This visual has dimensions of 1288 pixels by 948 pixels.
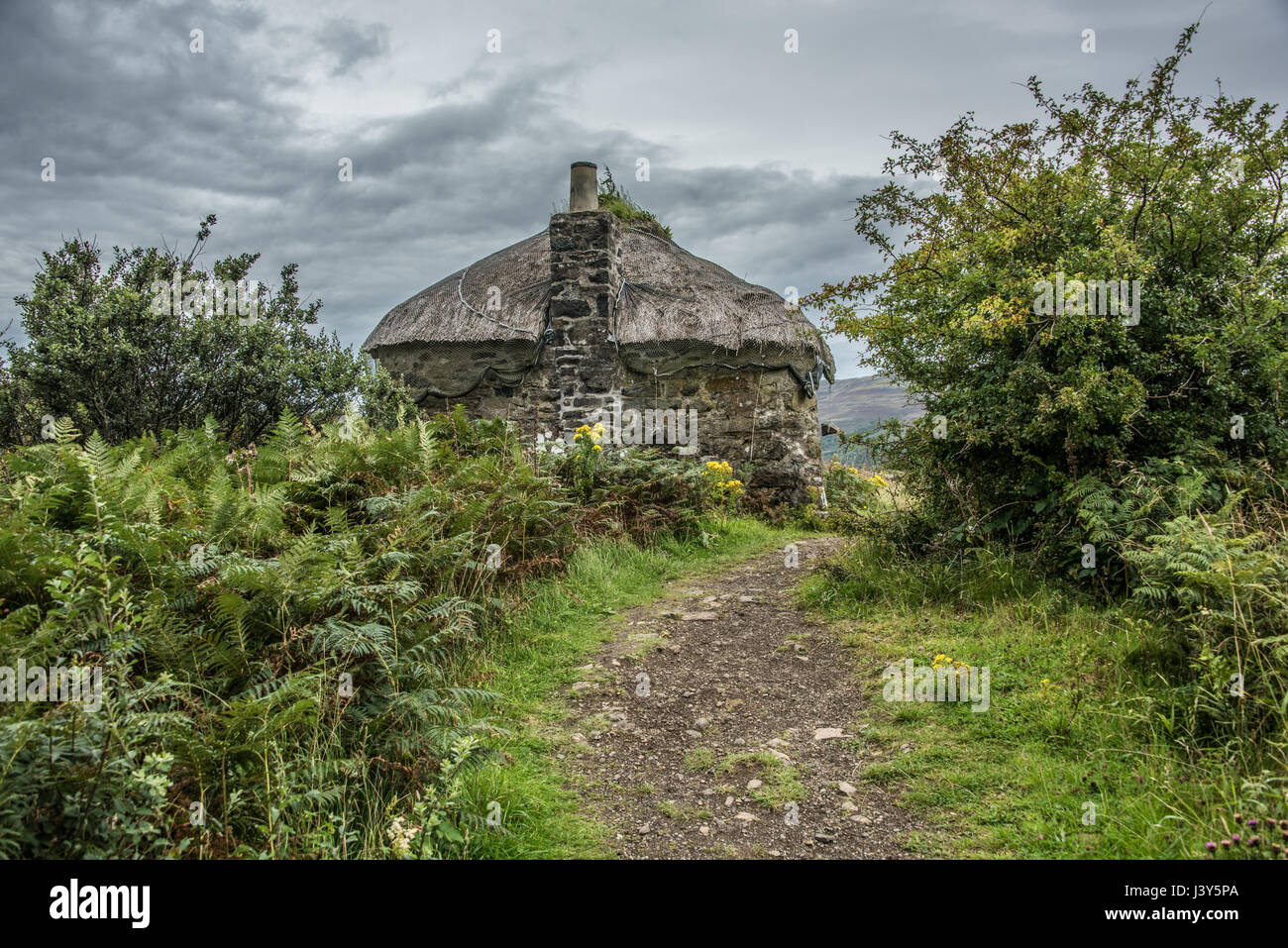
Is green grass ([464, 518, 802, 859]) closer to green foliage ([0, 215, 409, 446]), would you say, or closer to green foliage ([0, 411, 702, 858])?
green foliage ([0, 411, 702, 858])

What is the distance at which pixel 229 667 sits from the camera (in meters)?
3.28

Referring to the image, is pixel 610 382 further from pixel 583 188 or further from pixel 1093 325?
pixel 1093 325

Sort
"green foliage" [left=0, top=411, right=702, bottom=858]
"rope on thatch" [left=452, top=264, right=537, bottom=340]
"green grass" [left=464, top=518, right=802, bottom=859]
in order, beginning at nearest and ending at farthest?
"green foliage" [left=0, top=411, right=702, bottom=858] → "green grass" [left=464, top=518, right=802, bottom=859] → "rope on thatch" [left=452, top=264, right=537, bottom=340]

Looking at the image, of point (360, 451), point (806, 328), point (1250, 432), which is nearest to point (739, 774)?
point (360, 451)

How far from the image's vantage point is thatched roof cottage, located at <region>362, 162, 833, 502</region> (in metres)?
11.1

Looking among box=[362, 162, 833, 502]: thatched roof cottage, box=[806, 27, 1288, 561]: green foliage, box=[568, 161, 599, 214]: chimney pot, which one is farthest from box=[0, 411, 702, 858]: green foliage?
box=[568, 161, 599, 214]: chimney pot

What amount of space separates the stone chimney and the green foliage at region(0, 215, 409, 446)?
3138mm

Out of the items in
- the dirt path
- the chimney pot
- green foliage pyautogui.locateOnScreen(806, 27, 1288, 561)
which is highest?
the chimney pot

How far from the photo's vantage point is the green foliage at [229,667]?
7.95 feet

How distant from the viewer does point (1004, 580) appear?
5391 millimetres

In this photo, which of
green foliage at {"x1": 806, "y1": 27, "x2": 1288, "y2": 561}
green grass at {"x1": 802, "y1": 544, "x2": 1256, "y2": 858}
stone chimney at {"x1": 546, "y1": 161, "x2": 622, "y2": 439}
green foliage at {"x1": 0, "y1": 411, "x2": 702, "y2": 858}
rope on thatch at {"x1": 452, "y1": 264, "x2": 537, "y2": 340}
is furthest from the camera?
rope on thatch at {"x1": 452, "y1": 264, "x2": 537, "y2": 340}

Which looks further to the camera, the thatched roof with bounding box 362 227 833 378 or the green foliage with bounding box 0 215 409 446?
the thatched roof with bounding box 362 227 833 378

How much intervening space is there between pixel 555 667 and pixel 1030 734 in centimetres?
279
